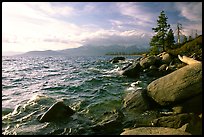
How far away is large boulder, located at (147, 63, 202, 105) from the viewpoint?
38.5ft

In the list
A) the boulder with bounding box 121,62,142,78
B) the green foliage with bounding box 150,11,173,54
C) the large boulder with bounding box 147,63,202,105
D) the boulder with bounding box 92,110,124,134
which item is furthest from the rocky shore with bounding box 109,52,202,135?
the green foliage with bounding box 150,11,173,54

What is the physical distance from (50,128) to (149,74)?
67.7 ft

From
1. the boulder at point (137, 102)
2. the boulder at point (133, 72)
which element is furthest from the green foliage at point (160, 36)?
the boulder at point (137, 102)

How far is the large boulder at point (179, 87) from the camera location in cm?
1173

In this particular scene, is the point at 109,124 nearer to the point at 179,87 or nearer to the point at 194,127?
the point at 194,127

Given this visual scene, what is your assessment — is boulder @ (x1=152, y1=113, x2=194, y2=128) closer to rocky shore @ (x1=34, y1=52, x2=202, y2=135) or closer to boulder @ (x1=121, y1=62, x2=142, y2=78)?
rocky shore @ (x1=34, y1=52, x2=202, y2=135)

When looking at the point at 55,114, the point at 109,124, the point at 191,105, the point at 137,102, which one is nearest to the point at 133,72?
the point at 137,102

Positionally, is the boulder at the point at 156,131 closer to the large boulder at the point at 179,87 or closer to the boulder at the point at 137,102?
the large boulder at the point at 179,87

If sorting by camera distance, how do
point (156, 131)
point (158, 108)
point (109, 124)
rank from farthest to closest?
point (158, 108) < point (109, 124) < point (156, 131)

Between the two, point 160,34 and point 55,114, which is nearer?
point 55,114

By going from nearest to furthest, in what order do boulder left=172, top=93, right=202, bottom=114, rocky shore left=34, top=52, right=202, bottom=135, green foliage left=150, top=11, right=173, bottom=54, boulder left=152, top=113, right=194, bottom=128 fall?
boulder left=152, top=113, right=194, bottom=128, rocky shore left=34, top=52, right=202, bottom=135, boulder left=172, top=93, right=202, bottom=114, green foliage left=150, top=11, right=173, bottom=54

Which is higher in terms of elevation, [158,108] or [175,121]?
[175,121]

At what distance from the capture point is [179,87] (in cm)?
1199

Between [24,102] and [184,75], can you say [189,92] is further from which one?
[24,102]
